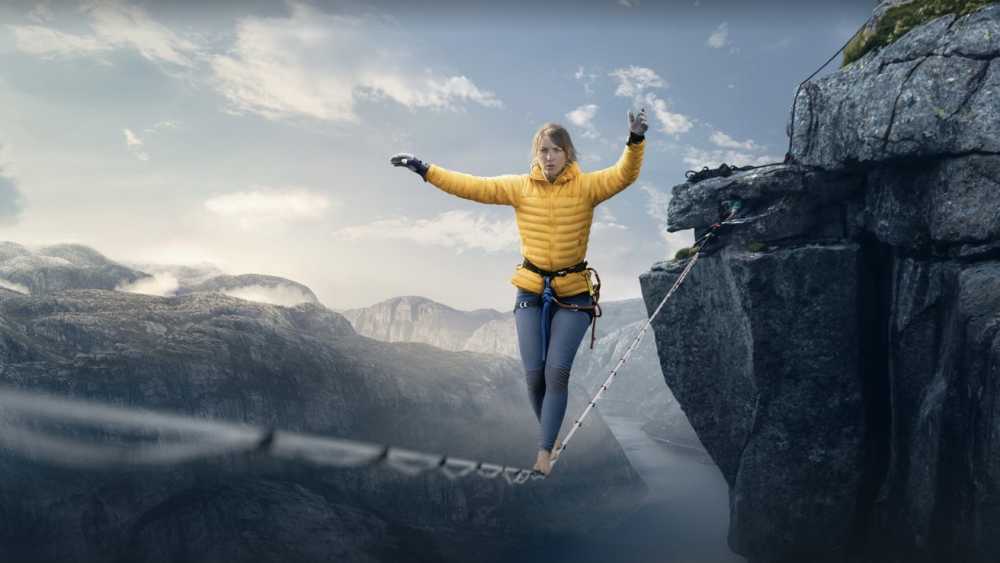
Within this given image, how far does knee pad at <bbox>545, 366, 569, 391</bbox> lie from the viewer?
322 inches

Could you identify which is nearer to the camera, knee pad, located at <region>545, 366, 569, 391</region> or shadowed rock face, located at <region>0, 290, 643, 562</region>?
knee pad, located at <region>545, 366, 569, 391</region>

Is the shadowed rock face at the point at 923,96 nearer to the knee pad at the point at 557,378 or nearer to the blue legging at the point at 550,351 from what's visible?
the blue legging at the point at 550,351

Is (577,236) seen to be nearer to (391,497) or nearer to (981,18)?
(981,18)

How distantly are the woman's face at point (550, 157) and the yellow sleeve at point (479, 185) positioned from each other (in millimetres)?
511

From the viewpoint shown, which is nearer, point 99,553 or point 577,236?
point 577,236

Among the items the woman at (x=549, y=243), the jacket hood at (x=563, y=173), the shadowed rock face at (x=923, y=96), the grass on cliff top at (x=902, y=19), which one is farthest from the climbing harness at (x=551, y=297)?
the grass on cliff top at (x=902, y=19)

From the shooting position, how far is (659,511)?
13525cm

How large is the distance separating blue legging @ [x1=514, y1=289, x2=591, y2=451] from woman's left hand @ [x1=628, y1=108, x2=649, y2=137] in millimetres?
2431

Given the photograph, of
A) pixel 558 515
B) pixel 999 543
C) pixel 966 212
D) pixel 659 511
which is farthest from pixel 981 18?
pixel 659 511

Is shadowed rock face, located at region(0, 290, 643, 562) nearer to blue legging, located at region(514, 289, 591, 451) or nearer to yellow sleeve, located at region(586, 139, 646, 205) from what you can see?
blue legging, located at region(514, 289, 591, 451)

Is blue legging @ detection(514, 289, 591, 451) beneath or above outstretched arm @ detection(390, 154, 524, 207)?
beneath

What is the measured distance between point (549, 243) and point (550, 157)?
1.23m

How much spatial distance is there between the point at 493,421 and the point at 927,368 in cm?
11101

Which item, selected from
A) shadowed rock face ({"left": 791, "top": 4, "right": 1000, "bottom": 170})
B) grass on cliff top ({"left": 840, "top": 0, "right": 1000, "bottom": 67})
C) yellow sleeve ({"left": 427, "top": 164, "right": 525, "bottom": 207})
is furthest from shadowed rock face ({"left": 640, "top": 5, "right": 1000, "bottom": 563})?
yellow sleeve ({"left": 427, "top": 164, "right": 525, "bottom": 207})
